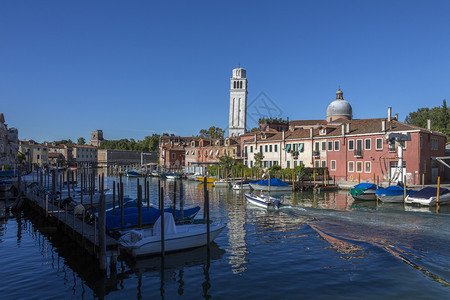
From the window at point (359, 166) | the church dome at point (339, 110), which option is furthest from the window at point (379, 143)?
the church dome at point (339, 110)

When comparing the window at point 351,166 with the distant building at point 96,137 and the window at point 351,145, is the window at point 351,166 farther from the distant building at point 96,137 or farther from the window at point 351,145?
the distant building at point 96,137

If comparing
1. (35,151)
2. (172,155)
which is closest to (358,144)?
(172,155)

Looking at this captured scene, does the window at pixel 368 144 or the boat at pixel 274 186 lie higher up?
the window at pixel 368 144

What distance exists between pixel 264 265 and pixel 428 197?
65.0ft

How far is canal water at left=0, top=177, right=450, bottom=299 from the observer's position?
37.9ft

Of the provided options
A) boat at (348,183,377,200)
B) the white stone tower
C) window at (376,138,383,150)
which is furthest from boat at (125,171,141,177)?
boat at (348,183,377,200)

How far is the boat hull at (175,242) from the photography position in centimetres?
1473

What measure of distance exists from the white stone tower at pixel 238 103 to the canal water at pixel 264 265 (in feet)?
242

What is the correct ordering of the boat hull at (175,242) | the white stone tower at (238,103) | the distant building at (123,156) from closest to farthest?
1. the boat hull at (175,242)
2. the white stone tower at (238,103)
3. the distant building at (123,156)

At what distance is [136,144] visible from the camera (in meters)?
146

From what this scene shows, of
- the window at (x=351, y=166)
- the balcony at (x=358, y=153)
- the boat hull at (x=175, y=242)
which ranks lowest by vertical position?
the boat hull at (x=175, y=242)

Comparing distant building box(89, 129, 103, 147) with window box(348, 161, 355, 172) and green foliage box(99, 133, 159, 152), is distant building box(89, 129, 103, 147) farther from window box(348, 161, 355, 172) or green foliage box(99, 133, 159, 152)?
window box(348, 161, 355, 172)

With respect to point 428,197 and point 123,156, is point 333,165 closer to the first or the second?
point 428,197

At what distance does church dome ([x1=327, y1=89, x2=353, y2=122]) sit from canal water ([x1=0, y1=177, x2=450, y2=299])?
168ft
